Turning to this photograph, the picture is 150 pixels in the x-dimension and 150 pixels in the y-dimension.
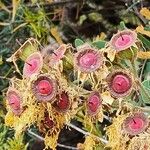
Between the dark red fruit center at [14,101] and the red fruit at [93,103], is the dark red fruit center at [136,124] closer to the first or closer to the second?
the red fruit at [93,103]

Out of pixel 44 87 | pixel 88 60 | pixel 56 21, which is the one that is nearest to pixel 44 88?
pixel 44 87

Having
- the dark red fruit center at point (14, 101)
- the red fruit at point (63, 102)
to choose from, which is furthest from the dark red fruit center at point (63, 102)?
the dark red fruit center at point (14, 101)

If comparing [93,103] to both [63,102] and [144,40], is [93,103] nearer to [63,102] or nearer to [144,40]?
[63,102]

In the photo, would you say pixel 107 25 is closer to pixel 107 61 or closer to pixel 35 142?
pixel 35 142

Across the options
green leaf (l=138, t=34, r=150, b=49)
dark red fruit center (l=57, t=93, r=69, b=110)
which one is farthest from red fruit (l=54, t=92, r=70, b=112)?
green leaf (l=138, t=34, r=150, b=49)

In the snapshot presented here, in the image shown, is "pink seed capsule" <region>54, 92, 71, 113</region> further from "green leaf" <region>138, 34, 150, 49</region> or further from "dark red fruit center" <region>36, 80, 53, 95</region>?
"green leaf" <region>138, 34, 150, 49</region>

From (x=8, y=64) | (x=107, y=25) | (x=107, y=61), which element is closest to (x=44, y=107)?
(x=107, y=61)
